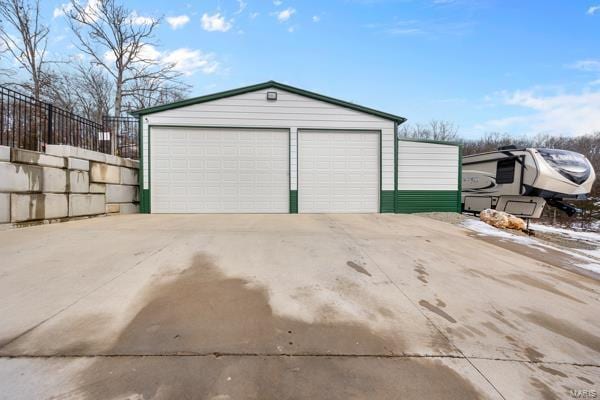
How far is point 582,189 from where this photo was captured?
10.4 m

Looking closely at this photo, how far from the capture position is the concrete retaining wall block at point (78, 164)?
6.77 meters

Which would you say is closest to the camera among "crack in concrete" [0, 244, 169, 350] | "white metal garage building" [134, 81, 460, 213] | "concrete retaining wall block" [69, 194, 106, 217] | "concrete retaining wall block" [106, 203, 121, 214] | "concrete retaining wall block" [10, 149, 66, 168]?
"crack in concrete" [0, 244, 169, 350]

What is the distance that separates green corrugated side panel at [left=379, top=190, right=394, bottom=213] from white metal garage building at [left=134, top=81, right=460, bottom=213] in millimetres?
33

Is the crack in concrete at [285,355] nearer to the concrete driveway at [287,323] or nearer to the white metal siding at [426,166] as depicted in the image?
the concrete driveway at [287,323]

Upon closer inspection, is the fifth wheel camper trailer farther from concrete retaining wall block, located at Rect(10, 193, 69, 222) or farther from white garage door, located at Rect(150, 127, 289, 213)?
concrete retaining wall block, located at Rect(10, 193, 69, 222)

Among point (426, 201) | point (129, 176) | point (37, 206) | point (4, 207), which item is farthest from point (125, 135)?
point (426, 201)

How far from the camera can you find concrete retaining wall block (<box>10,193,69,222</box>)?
565 centimetres

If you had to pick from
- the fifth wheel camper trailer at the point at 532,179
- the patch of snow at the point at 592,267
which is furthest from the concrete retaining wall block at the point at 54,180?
the fifth wheel camper trailer at the point at 532,179

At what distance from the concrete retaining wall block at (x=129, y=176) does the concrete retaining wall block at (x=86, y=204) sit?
3.19 feet

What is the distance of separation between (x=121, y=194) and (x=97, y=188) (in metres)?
0.87

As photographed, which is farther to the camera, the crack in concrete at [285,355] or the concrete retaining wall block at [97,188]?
the concrete retaining wall block at [97,188]

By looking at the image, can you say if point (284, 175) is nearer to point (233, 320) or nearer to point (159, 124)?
point (159, 124)

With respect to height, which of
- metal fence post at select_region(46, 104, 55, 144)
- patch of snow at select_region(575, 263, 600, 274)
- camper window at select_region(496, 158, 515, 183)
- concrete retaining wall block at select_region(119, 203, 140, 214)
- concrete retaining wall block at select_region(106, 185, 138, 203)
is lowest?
patch of snow at select_region(575, 263, 600, 274)

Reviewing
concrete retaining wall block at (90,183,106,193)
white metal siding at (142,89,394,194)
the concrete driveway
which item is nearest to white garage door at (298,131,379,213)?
white metal siding at (142,89,394,194)
